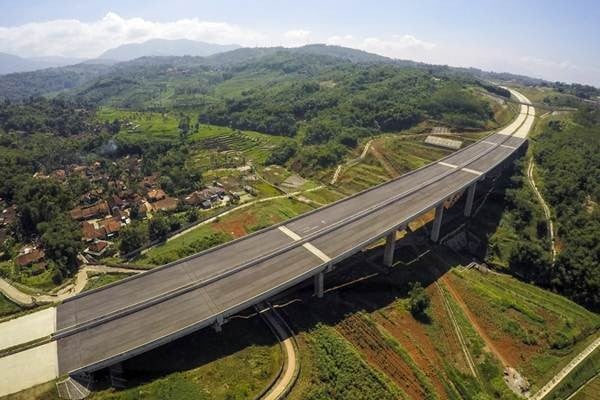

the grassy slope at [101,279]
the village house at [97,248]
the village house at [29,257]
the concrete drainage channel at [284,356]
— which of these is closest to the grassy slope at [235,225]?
the grassy slope at [101,279]

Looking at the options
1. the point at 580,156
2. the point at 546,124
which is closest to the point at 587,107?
the point at 546,124

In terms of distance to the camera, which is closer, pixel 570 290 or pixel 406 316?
pixel 406 316

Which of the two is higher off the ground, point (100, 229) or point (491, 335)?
point (100, 229)

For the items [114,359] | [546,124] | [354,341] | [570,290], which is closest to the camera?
[114,359]

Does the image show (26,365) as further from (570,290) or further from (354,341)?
(570,290)

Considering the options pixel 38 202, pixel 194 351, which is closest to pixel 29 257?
pixel 38 202

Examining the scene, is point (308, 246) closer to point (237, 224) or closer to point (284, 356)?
point (284, 356)

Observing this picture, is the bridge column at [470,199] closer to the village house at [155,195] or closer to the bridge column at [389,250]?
the bridge column at [389,250]
